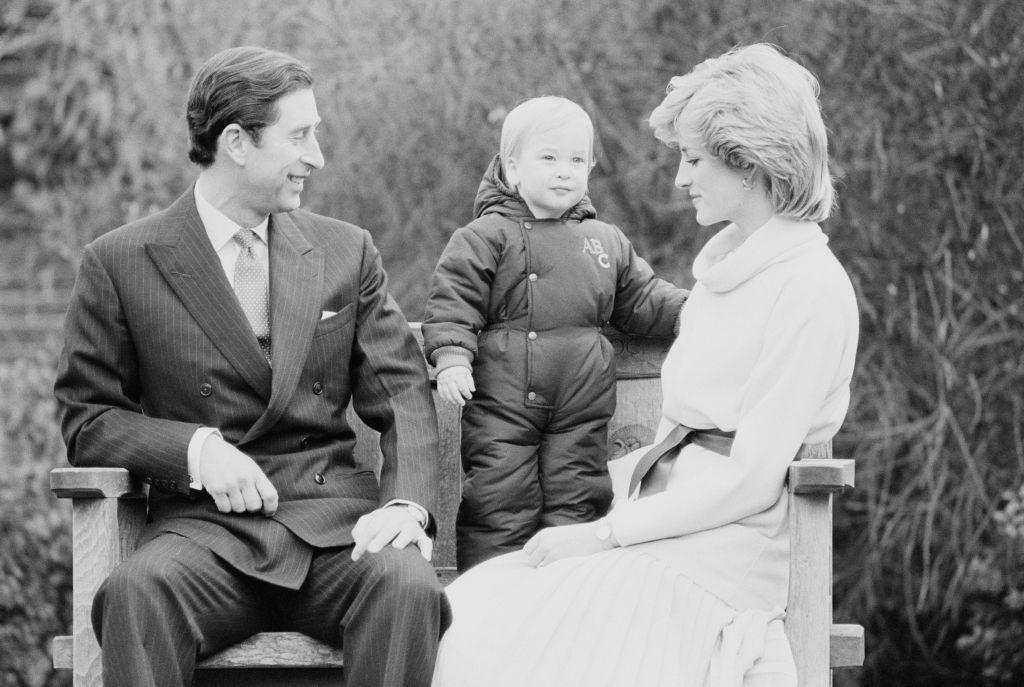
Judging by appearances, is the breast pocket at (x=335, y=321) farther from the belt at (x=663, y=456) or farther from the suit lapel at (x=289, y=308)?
the belt at (x=663, y=456)

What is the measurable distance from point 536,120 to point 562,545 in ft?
3.33

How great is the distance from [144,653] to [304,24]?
3167mm

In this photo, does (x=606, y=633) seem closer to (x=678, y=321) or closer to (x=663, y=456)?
(x=663, y=456)

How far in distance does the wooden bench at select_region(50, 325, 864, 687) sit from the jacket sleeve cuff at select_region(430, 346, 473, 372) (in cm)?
72

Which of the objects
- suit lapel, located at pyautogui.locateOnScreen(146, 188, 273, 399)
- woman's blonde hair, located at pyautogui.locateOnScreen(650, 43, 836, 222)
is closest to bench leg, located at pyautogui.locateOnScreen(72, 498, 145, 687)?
suit lapel, located at pyautogui.locateOnScreen(146, 188, 273, 399)

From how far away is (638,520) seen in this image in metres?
3.34

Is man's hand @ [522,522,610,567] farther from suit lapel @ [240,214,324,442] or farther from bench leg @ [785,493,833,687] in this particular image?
suit lapel @ [240,214,324,442]

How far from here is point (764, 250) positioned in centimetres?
339

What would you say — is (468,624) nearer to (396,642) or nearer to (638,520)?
(396,642)

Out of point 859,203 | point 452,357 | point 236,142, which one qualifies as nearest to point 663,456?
point 452,357

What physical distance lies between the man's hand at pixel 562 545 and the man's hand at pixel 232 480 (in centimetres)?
58

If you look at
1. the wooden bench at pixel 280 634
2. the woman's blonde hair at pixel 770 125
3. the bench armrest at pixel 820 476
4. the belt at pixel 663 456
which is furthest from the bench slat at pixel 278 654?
the woman's blonde hair at pixel 770 125

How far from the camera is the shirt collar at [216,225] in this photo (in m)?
3.59

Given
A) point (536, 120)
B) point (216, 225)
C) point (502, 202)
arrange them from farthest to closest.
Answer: point (502, 202)
point (536, 120)
point (216, 225)
